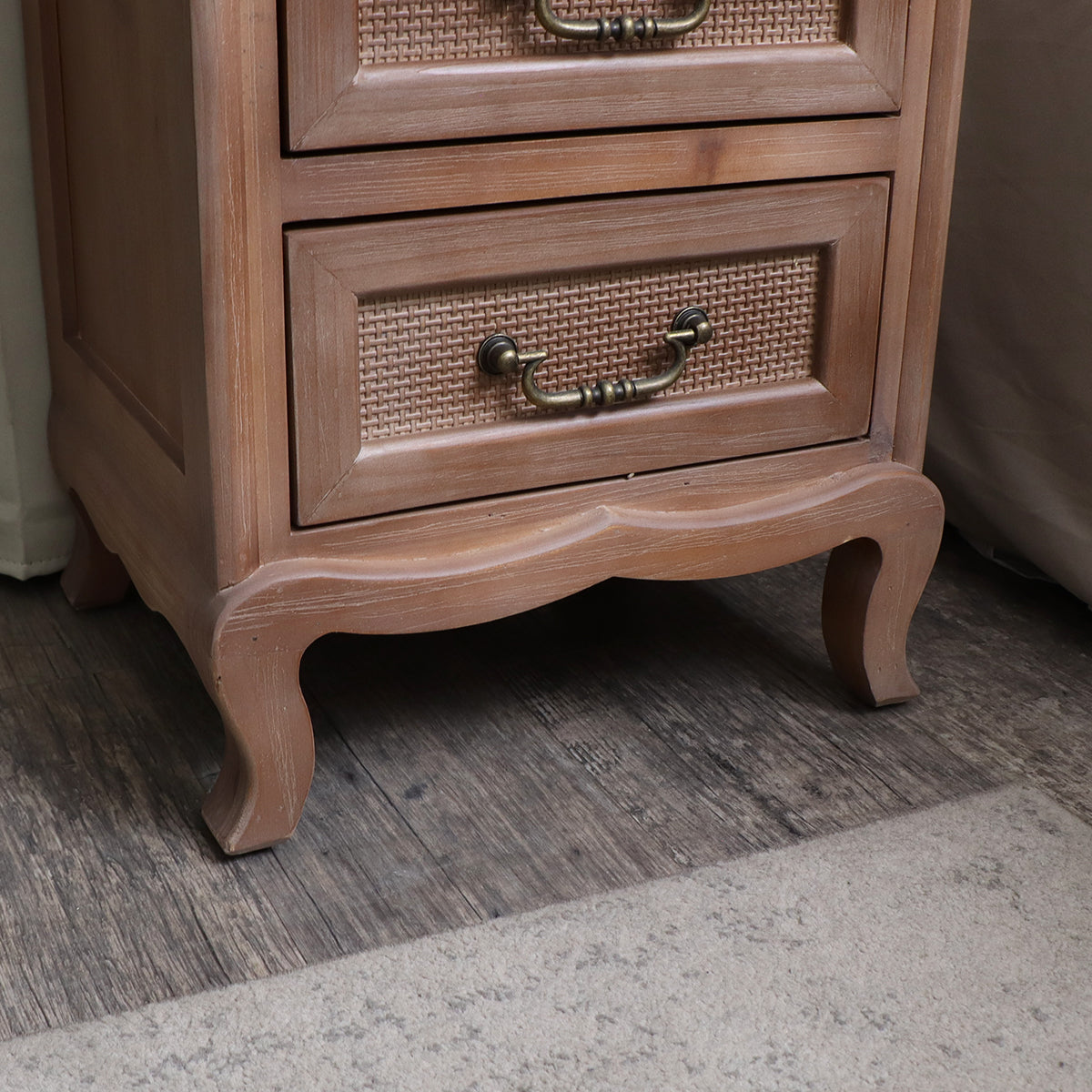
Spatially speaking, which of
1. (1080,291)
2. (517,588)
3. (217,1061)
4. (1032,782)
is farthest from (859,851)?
(1080,291)

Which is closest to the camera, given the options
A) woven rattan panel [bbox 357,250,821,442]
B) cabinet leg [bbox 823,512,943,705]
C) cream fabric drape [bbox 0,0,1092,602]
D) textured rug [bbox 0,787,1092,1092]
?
textured rug [bbox 0,787,1092,1092]

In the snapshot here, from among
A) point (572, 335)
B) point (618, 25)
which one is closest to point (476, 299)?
point (572, 335)

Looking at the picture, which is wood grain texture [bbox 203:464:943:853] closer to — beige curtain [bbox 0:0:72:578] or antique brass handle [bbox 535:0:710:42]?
antique brass handle [bbox 535:0:710:42]

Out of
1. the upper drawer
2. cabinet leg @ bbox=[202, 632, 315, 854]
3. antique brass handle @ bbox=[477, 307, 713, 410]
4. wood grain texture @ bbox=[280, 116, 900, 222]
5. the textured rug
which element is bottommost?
the textured rug

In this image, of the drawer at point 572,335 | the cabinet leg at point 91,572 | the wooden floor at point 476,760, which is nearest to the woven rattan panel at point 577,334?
the drawer at point 572,335

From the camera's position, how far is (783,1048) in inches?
30.1

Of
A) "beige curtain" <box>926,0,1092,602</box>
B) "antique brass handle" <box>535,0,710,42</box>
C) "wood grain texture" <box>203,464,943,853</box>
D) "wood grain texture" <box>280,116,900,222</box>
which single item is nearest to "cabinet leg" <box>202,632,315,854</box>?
"wood grain texture" <box>203,464,943,853</box>

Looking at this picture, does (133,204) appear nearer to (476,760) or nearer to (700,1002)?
(476,760)

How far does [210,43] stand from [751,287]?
38 centimetres

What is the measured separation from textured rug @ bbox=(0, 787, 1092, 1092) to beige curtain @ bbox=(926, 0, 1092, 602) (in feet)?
1.41

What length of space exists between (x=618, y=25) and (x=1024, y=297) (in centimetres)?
58

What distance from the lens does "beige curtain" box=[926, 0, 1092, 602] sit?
118 cm

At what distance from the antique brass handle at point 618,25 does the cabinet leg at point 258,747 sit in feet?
1.29

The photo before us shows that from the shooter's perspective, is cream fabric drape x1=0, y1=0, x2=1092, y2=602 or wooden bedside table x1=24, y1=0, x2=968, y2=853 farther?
cream fabric drape x1=0, y1=0, x2=1092, y2=602
